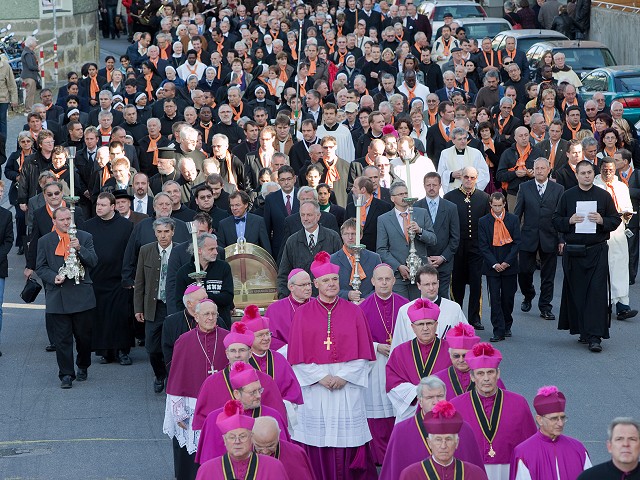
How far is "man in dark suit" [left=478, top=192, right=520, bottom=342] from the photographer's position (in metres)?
15.8

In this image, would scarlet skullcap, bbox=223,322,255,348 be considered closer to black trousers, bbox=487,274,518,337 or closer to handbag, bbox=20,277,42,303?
handbag, bbox=20,277,42,303

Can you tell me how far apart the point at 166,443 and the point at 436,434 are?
4.58 meters

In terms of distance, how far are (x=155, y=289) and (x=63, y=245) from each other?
1.05 metres

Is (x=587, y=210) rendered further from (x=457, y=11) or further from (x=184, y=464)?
(x=457, y=11)

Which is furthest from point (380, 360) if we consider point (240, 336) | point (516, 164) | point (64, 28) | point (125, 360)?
point (64, 28)

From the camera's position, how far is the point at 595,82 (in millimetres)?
25703

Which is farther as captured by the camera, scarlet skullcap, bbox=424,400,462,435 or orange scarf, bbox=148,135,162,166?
orange scarf, bbox=148,135,162,166

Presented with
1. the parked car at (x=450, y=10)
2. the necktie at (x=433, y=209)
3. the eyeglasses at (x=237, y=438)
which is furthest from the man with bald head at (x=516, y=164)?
the parked car at (x=450, y=10)

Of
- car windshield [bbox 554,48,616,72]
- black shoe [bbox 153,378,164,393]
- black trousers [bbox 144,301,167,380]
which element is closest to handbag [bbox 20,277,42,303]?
black trousers [bbox 144,301,167,380]

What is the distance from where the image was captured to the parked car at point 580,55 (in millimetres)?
27906

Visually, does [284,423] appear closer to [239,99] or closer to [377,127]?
[377,127]

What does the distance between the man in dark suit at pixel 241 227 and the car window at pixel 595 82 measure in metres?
11.9

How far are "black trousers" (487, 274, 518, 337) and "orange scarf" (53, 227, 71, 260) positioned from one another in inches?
182

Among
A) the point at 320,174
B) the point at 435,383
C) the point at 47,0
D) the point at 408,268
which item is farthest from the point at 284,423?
the point at 47,0
